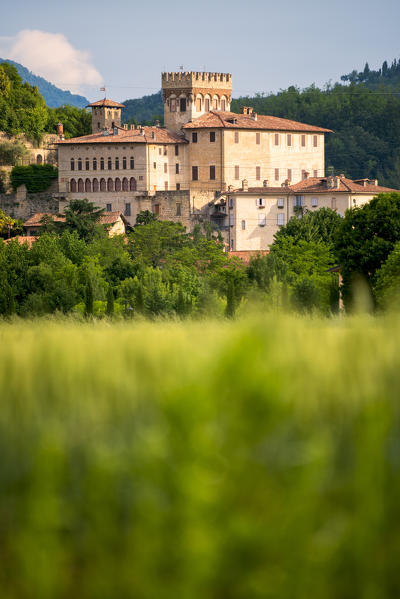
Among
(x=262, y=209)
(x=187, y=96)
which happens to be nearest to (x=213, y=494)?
(x=262, y=209)

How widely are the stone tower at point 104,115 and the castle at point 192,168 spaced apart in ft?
21.2

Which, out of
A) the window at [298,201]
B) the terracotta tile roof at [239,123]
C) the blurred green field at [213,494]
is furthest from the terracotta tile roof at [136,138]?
the blurred green field at [213,494]

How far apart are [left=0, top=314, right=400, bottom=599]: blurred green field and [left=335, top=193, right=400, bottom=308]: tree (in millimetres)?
36998

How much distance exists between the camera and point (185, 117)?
89688 mm

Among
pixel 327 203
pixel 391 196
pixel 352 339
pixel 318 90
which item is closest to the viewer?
pixel 352 339

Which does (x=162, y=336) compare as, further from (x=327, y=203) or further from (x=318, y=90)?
(x=318, y=90)

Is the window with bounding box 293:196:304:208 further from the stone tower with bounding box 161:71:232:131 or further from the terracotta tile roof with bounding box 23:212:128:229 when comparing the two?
the stone tower with bounding box 161:71:232:131

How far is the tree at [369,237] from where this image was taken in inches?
1620

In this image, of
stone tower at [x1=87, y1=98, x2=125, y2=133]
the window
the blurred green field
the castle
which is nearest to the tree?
the castle

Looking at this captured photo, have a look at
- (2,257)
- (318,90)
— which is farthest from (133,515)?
(318,90)

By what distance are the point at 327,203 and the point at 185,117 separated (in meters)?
18.2

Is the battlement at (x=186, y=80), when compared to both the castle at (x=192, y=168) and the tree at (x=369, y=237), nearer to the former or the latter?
the castle at (x=192, y=168)

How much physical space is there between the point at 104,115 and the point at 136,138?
1341cm

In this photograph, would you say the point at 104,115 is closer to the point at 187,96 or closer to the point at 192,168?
the point at 187,96
